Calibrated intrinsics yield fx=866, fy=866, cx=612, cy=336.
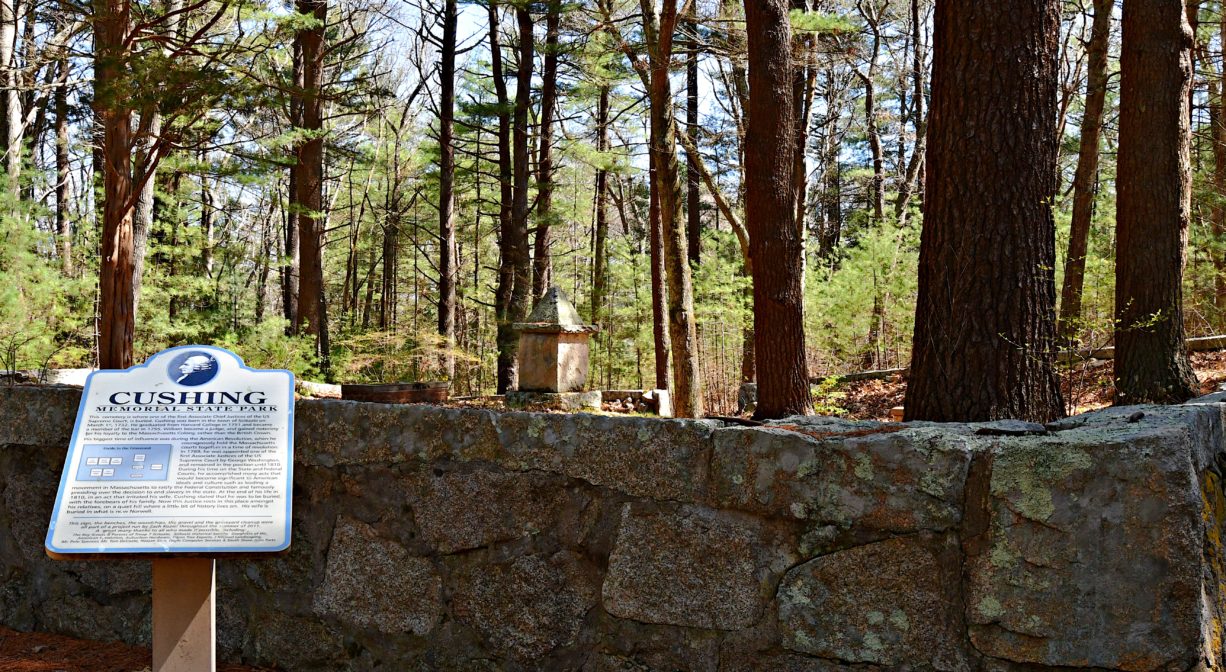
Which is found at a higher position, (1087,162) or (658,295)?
(1087,162)

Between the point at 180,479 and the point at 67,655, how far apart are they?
1162 millimetres

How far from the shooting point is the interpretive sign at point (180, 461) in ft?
7.79

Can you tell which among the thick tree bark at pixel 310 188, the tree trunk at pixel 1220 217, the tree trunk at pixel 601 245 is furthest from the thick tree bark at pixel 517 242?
the tree trunk at pixel 1220 217

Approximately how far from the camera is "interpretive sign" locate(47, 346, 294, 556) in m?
2.37

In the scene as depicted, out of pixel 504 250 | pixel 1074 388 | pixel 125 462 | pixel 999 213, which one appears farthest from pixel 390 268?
pixel 125 462

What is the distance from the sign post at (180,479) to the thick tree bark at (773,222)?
504cm

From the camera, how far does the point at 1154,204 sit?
19.9 ft

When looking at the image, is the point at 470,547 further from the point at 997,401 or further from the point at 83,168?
the point at 83,168

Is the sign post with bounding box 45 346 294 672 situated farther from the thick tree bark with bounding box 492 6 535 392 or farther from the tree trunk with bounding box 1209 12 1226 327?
the thick tree bark with bounding box 492 6 535 392

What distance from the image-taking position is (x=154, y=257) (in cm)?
1664

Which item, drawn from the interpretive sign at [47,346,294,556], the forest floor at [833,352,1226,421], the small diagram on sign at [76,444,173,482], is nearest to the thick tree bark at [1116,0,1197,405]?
the forest floor at [833,352,1226,421]

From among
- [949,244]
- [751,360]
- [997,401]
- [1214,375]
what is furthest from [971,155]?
[751,360]

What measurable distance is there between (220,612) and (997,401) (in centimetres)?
310

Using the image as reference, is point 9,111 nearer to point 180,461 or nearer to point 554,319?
point 554,319
